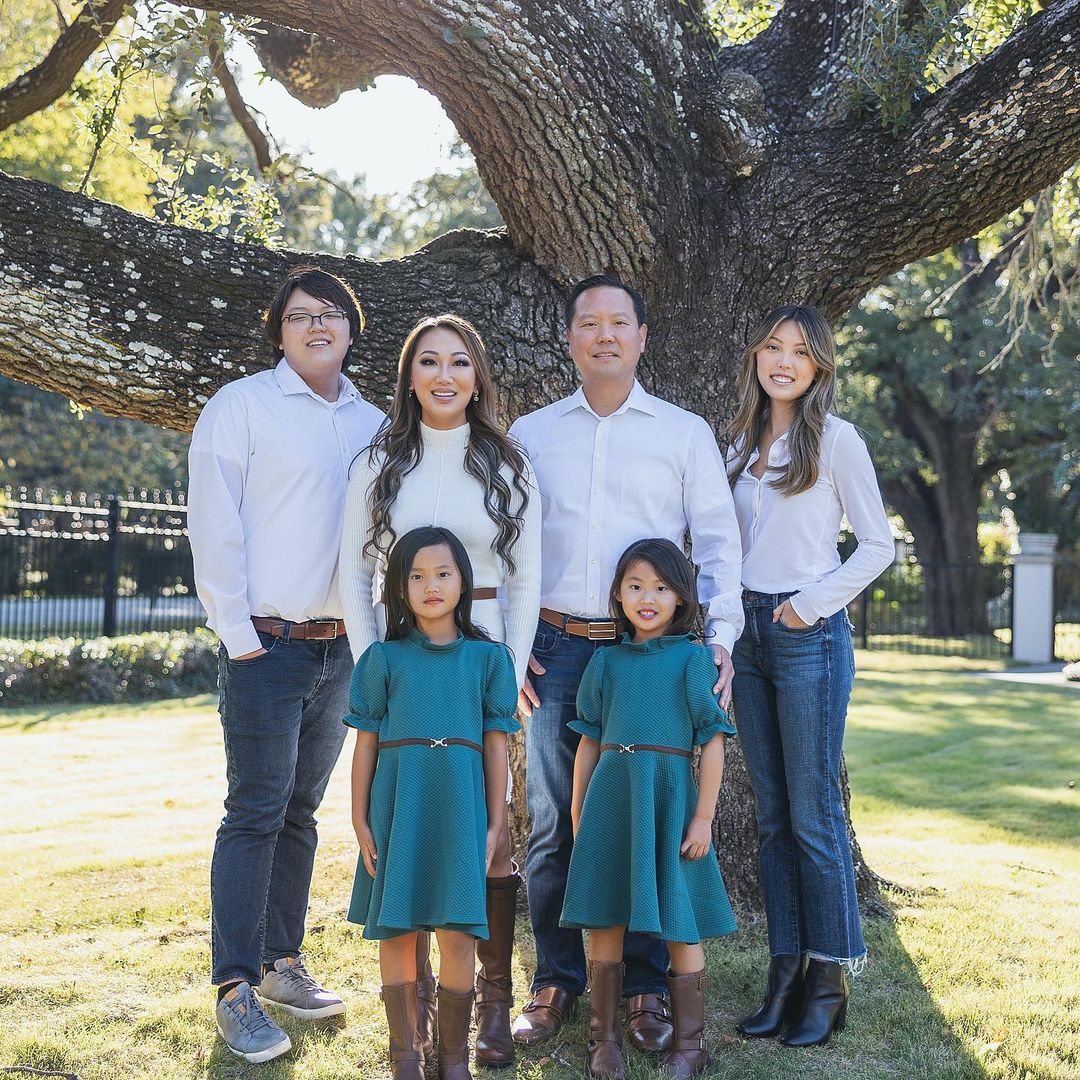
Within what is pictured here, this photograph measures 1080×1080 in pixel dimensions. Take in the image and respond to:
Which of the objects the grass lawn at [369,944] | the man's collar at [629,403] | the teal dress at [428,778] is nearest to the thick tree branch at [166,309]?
the man's collar at [629,403]

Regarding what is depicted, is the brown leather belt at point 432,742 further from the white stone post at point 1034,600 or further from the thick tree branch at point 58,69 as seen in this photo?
the white stone post at point 1034,600

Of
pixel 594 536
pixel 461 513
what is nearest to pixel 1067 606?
pixel 594 536

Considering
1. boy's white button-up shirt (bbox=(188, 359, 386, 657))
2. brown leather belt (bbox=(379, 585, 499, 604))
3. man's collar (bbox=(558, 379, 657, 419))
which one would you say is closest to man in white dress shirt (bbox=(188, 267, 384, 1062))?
boy's white button-up shirt (bbox=(188, 359, 386, 657))

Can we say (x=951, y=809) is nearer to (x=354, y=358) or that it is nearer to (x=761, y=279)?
(x=761, y=279)

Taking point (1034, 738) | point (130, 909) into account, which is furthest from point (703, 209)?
point (1034, 738)

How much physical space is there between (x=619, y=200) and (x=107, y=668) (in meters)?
9.81

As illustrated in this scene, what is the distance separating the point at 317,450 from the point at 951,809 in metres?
5.70

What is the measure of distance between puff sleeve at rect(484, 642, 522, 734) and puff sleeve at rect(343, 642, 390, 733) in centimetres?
27

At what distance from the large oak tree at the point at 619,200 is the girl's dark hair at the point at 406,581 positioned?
4.36 feet

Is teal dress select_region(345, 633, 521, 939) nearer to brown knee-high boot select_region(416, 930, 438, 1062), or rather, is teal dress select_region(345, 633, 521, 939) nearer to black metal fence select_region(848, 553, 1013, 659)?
brown knee-high boot select_region(416, 930, 438, 1062)

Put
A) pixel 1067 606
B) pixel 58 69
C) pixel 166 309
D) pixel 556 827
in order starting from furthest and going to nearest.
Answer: pixel 1067 606
pixel 58 69
pixel 166 309
pixel 556 827

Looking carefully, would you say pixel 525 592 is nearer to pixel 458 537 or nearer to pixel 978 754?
pixel 458 537

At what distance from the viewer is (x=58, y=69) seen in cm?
575

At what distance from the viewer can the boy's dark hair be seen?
3.50 m
